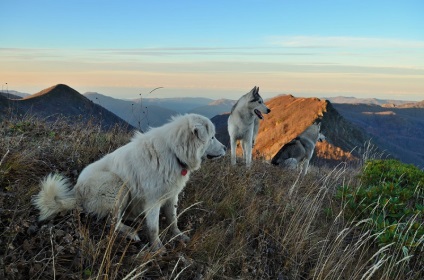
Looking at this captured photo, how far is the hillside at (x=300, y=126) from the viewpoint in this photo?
2700 cm

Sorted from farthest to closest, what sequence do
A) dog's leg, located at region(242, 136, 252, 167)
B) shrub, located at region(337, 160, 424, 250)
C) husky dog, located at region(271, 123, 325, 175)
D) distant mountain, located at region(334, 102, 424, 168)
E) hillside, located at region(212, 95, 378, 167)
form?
distant mountain, located at region(334, 102, 424, 168), hillside, located at region(212, 95, 378, 167), husky dog, located at region(271, 123, 325, 175), dog's leg, located at region(242, 136, 252, 167), shrub, located at region(337, 160, 424, 250)

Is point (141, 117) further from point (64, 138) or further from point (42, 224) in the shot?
point (42, 224)

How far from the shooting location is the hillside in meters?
27.0

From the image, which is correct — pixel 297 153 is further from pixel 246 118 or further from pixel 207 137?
pixel 207 137

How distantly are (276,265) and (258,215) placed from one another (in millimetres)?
969

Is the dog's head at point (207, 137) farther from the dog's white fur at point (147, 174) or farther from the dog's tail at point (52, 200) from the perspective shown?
the dog's tail at point (52, 200)

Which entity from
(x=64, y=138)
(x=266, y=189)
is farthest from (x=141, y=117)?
(x=266, y=189)

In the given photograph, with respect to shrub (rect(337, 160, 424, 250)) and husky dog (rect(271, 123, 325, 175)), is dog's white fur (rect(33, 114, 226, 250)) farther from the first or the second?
husky dog (rect(271, 123, 325, 175))

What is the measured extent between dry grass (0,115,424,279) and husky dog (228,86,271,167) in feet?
8.98

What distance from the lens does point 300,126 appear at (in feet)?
91.9

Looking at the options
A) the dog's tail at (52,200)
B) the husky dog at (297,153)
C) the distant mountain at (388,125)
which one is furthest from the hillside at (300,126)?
the distant mountain at (388,125)

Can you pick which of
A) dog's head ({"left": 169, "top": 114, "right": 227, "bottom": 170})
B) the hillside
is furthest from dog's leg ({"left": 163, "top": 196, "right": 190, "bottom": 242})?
the hillside

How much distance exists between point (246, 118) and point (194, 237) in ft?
19.6

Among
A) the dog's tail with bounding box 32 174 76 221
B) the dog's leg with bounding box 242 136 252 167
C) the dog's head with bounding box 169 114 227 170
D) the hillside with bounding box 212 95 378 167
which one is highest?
the dog's head with bounding box 169 114 227 170
